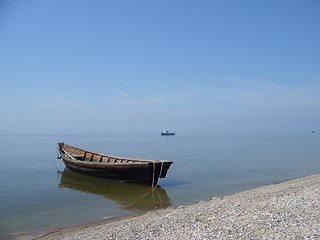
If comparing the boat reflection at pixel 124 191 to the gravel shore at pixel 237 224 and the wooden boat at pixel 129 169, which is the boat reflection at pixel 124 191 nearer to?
the wooden boat at pixel 129 169

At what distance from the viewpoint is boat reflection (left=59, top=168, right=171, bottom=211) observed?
17.6 m

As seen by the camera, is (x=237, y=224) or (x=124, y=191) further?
(x=124, y=191)

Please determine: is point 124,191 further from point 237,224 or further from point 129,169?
point 237,224

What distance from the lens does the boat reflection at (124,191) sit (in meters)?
17.6

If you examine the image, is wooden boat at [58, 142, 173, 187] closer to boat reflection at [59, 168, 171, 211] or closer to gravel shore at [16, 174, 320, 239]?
boat reflection at [59, 168, 171, 211]

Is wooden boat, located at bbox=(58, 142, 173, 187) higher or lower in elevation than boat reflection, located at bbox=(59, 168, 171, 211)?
higher

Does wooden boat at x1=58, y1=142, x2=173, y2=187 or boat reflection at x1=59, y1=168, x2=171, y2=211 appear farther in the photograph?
wooden boat at x1=58, y1=142, x2=173, y2=187

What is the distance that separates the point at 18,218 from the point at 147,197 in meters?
7.18

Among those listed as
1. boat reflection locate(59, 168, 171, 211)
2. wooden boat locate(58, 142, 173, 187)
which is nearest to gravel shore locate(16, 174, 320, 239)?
boat reflection locate(59, 168, 171, 211)

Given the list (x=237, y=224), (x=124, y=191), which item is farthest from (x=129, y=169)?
(x=237, y=224)

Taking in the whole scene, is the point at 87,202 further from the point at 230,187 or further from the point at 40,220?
the point at 230,187

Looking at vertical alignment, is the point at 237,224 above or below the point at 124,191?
above

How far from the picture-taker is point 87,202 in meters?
18.9

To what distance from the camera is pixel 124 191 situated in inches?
829
